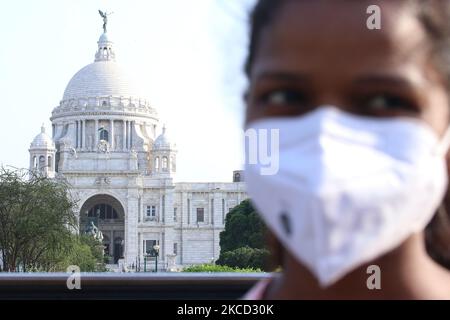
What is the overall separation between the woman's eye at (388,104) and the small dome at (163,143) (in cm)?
8475

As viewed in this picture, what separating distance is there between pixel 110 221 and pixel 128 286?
270ft

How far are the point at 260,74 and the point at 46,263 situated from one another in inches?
1422

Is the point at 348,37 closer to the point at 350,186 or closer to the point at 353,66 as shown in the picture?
the point at 353,66

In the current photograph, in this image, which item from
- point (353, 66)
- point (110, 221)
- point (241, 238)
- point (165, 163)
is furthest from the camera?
point (110, 221)

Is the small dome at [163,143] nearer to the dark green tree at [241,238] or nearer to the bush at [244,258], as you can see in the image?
the dark green tree at [241,238]

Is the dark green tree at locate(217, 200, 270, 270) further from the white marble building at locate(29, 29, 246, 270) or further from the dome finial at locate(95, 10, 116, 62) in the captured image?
the dome finial at locate(95, 10, 116, 62)

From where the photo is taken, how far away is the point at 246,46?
218cm

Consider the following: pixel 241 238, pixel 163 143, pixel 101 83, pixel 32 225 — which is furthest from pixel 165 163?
pixel 32 225

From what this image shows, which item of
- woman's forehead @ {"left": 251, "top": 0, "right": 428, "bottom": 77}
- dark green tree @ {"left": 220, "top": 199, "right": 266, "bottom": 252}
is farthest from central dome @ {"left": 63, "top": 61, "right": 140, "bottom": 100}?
woman's forehead @ {"left": 251, "top": 0, "right": 428, "bottom": 77}

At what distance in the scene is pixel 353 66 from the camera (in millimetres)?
1891

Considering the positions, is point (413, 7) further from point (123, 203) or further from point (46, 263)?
point (123, 203)

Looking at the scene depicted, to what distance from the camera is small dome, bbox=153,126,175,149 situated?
86750 mm

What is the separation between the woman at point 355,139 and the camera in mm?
1802
